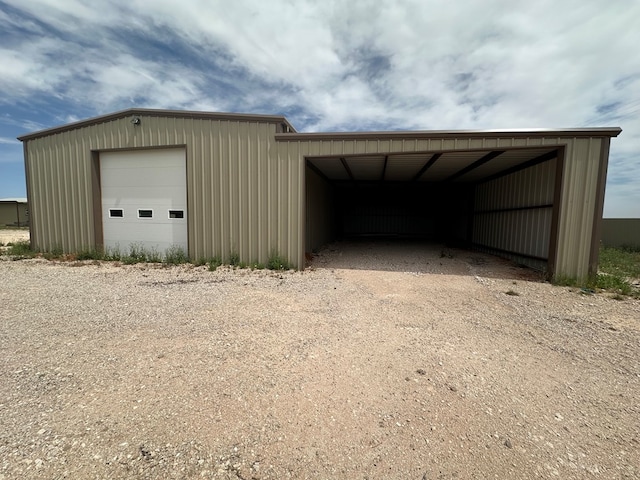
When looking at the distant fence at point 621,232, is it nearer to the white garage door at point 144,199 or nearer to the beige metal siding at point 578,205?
the beige metal siding at point 578,205

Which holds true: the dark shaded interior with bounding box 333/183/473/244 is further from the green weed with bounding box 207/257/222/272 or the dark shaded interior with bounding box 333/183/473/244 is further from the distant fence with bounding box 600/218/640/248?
the green weed with bounding box 207/257/222/272

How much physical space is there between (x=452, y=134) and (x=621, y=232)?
15851 millimetres

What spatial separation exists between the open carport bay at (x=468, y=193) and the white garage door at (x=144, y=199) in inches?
158

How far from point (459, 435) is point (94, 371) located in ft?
10.2

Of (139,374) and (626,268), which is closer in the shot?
(139,374)

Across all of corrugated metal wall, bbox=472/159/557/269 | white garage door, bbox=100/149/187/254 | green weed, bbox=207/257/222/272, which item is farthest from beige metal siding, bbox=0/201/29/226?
corrugated metal wall, bbox=472/159/557/269

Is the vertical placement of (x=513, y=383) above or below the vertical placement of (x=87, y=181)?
below

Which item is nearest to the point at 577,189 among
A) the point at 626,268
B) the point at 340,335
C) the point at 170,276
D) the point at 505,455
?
the point at 626,268

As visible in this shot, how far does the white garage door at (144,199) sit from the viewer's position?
8617mm

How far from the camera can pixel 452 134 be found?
6758 millimetres

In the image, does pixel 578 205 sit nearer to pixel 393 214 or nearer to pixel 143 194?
pixel 143 194

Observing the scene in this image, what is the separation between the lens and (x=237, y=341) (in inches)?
135

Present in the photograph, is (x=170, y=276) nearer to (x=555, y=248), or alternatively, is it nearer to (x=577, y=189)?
(x=555, y=248)

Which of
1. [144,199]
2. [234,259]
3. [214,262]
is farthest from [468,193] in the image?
[144,199]
